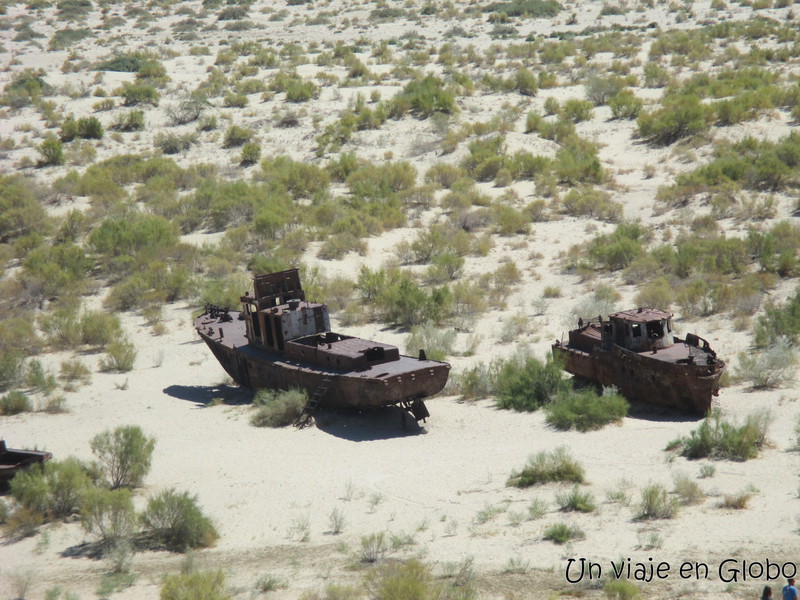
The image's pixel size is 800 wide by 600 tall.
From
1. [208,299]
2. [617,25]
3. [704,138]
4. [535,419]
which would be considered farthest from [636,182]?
[617,25]

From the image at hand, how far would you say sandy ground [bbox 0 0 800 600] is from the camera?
10016mm

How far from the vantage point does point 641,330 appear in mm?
15117

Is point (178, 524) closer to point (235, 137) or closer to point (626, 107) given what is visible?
point (235, 137)

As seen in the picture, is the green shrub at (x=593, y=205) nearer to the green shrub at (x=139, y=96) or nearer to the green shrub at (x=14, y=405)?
the green shrub at (x=14, y=405)

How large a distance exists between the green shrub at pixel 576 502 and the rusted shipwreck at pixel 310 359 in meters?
3.93

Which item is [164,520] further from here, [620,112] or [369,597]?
[620,112]

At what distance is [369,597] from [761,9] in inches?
1972

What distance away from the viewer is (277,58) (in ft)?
164

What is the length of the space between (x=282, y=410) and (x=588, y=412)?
5.07 metres

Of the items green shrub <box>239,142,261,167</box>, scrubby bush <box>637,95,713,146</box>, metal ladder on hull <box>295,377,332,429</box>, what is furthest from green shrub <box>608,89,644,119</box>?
metal ladder on hull <box>295,377,332,429</box>

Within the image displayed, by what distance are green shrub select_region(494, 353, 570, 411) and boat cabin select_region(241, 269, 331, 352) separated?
3.46 meters

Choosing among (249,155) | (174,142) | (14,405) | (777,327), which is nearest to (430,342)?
(777,327)

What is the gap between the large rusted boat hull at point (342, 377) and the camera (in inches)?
574

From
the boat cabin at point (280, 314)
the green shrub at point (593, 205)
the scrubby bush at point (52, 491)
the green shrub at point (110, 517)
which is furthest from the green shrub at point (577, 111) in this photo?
the green shrub at point (110, 517)
